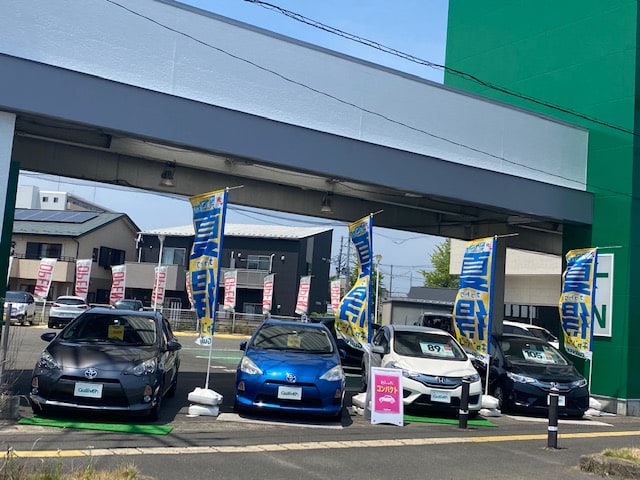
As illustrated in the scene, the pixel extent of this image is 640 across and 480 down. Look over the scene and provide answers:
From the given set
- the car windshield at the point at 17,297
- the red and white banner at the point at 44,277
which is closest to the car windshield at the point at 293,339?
the car windshield at the point at 17,297

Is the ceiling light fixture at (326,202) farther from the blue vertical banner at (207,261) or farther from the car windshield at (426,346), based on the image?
the blue vertical banner at (207,261)

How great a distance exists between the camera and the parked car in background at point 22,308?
32312mm

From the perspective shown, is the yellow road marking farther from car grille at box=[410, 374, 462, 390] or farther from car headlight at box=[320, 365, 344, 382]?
car grille at box=[410, 374, 462, 390]

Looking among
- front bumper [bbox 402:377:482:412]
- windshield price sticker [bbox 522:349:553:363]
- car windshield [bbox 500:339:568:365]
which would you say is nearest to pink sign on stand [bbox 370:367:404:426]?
front bumper [bbox 402:377:482:412]

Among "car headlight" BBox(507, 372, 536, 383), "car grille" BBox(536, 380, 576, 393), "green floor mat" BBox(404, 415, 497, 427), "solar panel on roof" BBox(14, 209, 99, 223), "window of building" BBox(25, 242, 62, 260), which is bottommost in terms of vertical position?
"green floor mat" BBox(404, 415, 497, 427)

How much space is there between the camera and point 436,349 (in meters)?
13.2

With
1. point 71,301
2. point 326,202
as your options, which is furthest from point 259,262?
point 326,202

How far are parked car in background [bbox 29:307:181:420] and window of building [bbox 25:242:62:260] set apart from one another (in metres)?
38.5

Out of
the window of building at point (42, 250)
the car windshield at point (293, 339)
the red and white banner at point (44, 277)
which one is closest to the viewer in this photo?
the car windshield at point (293, 339)

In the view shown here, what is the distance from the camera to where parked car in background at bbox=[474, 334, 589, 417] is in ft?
43.9

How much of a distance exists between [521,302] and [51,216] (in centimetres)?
3405

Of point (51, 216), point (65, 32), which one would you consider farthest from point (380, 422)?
point (51, 216)

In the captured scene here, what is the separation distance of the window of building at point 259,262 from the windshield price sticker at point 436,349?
37.2m

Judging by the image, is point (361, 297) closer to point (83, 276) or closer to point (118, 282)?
point (118, 282)
